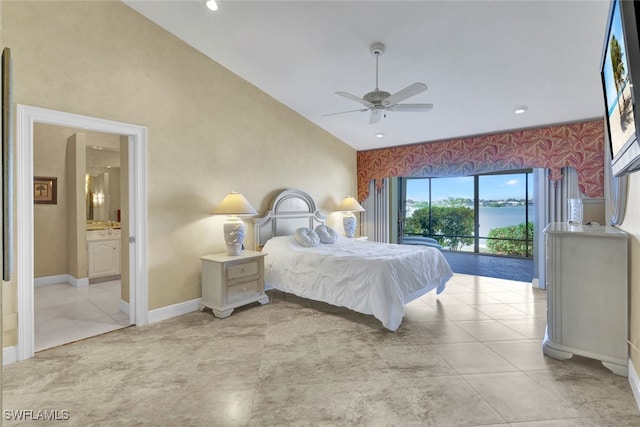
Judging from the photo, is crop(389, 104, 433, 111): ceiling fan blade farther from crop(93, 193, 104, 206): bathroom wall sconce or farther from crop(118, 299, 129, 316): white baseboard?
crop(93, 193, 104, 206): bathroom wall sconce

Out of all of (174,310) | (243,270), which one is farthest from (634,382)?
(174,310)

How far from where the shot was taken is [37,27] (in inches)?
114

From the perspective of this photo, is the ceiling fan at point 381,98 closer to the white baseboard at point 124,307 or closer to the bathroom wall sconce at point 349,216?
the bathroom wall sconce at point 349,216

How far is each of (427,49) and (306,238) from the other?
2678mm

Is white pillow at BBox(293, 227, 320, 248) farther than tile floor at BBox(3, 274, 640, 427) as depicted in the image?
Yes

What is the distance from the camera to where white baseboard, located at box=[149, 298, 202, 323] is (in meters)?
3.70

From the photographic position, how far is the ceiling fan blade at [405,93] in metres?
2.92

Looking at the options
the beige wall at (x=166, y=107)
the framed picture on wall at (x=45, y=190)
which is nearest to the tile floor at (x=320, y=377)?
the beige wall at (x=166, y=107)

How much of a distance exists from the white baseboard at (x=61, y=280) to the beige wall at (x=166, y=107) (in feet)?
8.01

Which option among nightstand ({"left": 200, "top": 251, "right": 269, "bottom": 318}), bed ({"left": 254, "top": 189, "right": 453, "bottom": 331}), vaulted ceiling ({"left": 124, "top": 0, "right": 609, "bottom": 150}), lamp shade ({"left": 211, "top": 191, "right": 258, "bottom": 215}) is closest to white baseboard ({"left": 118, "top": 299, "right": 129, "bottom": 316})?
nightstand ({"left": 200, "top": 251, "right": 269, "bottom": 318})

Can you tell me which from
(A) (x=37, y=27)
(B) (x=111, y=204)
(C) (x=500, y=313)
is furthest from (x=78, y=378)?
(B) (x=111, y=204)

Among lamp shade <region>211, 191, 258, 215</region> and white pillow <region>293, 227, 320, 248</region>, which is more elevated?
lamp shade <region>211, 191, 258, 215</region>

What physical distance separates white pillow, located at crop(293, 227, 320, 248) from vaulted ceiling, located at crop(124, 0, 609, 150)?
193 cm

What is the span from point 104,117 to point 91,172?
3945 millimetres
